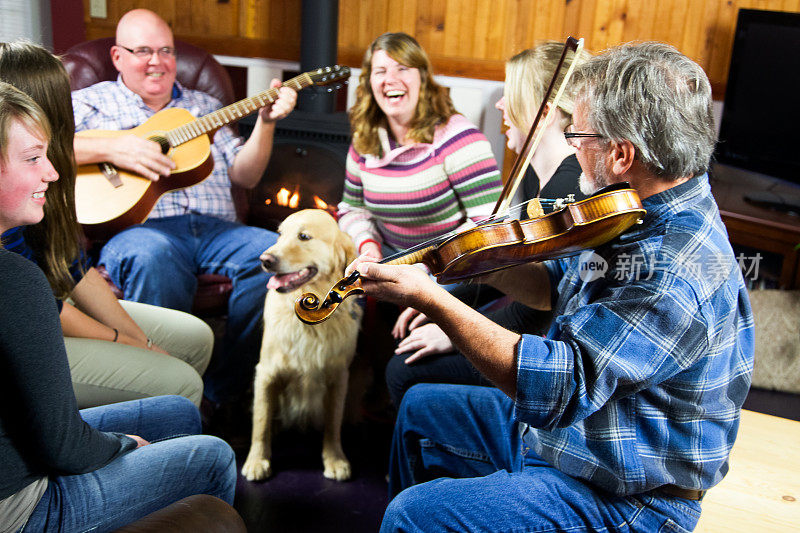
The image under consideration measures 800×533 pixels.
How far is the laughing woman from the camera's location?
229 centimetres

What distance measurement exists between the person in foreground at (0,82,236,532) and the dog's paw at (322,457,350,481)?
2.53 feet

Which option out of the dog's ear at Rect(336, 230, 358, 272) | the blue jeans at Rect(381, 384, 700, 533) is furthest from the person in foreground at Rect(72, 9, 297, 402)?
the blue jeans at Rect(381, 384, 700, 533)

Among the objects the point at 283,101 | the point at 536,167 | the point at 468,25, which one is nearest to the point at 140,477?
the point at 536,167

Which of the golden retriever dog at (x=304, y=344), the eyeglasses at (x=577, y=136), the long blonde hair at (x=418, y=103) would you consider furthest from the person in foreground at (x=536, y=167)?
the eyeglasses at (x=577, y=136)

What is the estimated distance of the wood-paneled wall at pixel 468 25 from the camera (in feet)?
10.8

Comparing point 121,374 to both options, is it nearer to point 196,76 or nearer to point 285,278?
point 285,278

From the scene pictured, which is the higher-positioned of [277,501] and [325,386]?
[325,386]

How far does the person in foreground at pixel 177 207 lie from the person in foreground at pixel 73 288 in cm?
46

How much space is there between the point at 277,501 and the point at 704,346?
1.37 meters

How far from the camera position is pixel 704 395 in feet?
3.68

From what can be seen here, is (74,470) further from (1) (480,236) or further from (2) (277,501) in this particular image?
(2) (277,501)

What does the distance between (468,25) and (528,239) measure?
276 cm

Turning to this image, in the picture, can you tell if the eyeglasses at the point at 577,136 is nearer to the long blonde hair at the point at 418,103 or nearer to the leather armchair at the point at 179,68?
the long blonde hair at the point at 418,103

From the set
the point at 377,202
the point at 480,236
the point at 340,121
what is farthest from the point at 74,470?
the point at 340,121
